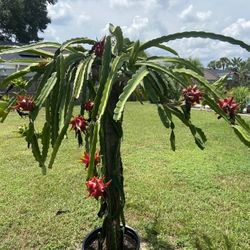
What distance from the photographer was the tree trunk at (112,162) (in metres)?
2.43

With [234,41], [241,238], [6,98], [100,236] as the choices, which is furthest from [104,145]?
[241,238]

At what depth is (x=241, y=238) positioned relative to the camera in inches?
127

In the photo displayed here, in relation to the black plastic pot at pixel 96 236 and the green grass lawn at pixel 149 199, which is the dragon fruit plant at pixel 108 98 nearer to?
the black plastic pot at pixel 96 236

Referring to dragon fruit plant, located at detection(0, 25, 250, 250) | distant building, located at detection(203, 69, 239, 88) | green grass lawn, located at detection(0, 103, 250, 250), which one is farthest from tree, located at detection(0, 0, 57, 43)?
dragon fruit plant, located at detection(0, 25, 250, 250)

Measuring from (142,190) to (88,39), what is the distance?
7.59 ft

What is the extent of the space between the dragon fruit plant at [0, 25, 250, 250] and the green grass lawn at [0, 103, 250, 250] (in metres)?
0.87

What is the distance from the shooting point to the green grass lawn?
326 cm

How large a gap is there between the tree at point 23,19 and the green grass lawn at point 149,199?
21.8m

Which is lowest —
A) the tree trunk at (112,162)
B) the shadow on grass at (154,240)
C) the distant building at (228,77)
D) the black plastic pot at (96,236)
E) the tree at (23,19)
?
the shadow on grass at (154,240)

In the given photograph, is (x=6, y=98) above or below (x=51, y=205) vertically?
above

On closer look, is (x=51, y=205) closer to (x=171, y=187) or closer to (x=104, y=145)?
(x=171, y=187)

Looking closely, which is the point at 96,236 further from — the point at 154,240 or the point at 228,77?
the point at 228,77

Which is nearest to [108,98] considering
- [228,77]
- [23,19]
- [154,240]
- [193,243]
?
[228,77]

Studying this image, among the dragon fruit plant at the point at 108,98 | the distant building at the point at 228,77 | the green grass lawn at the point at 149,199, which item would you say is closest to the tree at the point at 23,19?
the distant building at the point at 228,77
